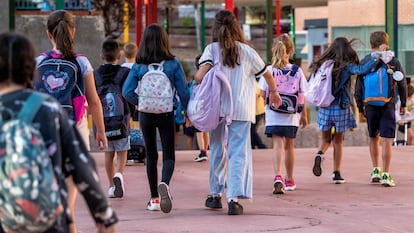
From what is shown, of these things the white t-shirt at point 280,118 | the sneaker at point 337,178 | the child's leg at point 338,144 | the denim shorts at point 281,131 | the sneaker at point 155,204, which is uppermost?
the white t-shirt at point 280,118

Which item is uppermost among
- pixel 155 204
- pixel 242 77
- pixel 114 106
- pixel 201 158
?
pixel 242 77

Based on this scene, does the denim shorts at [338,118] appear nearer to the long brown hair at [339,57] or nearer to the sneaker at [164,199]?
the long brown hair at [339,57]

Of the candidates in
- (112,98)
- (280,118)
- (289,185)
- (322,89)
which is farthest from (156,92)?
A: (322,89)

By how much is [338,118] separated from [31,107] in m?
8.11

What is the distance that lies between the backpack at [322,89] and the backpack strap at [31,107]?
25.9 ft

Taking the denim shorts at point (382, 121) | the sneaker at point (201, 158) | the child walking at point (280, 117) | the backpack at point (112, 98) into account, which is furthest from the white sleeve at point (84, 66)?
A: the sneaker at point (201, 158)

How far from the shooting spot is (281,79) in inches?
441

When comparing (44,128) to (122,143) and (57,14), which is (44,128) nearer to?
(57,14)

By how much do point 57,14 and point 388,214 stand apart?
3.82 m

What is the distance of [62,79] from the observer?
302 inches

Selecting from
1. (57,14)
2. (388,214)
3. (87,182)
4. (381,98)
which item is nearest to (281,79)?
(381,98)

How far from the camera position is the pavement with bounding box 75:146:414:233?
29.2ft

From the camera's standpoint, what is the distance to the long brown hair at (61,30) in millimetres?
7762

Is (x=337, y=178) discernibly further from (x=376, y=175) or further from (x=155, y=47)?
(x=155, y=47)
